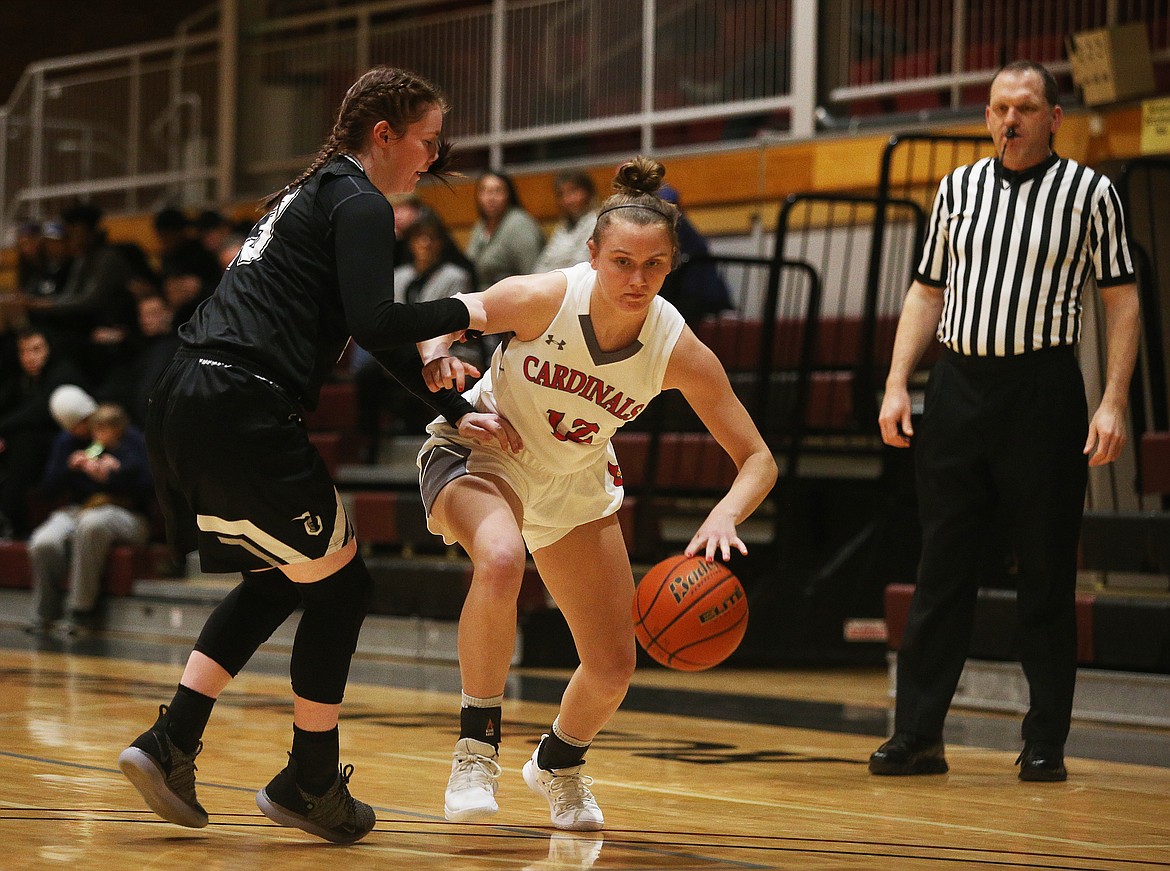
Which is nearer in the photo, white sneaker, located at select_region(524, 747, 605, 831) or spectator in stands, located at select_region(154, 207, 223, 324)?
white sneaker, located at select_region(524, 747, 605, 831)

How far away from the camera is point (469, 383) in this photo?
7566 mm

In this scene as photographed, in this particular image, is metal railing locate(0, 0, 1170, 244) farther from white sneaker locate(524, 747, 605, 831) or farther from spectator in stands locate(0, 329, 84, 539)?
white sneaker locate(524, 747, 605, 831)

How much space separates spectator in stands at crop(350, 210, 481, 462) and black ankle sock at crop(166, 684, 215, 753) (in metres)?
5.24

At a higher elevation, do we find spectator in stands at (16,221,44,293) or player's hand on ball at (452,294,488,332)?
spectator in stands at (16,221,44,293)

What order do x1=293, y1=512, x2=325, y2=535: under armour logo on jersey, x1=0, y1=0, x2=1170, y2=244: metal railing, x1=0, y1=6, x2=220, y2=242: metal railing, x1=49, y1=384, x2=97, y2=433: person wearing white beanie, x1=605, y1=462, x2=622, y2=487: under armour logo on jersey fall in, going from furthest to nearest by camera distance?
x1=0, y1=6, x2=220, y2=242: metal railing, x1=49, y1=384, x2=97, y2=433: person wearing white beanie, x1=0, y1=0, x2=1170, y2=244: metal railing, x1=605, y1=462, x2=622, y2=487: under armour logo on jersey, x1=293, y1=512, x2=325, y2=535: under armour logo on jersey

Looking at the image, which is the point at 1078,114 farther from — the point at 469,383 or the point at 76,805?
the point at 76,805

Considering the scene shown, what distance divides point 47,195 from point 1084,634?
11414mm

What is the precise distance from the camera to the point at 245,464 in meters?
3.26

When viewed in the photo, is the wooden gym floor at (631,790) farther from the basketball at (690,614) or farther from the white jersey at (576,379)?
the white jersey at (576,379)

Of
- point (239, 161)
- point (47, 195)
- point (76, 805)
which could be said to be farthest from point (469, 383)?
point (47, 195)

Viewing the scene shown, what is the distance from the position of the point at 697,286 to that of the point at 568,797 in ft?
16.7

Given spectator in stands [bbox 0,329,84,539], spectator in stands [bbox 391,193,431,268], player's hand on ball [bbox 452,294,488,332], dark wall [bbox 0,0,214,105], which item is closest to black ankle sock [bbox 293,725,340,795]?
player's hand on ball [bbox 452,294,488,332]

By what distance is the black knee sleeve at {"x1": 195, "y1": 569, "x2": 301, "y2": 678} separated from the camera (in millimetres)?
3443

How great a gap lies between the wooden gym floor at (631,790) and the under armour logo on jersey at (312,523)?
0.64 m
